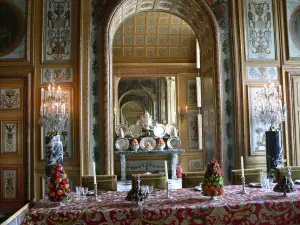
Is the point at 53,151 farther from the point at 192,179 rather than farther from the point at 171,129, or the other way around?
the point at 171,129

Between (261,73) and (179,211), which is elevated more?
(261,73)

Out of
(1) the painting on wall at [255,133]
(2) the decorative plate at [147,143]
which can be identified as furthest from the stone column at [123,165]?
(1) the painting on wall at [255,133]

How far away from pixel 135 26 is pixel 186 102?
316 cm

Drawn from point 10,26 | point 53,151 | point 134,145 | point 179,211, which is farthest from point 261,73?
point 10,26

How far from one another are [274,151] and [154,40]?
238 inches

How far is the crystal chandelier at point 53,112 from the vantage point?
7078mm

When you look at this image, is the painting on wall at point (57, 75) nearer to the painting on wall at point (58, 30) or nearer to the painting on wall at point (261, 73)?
the painting on wall at point (58, 30)

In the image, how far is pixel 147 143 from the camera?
11.9 meters

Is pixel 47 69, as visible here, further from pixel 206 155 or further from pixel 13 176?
pixel 206 155

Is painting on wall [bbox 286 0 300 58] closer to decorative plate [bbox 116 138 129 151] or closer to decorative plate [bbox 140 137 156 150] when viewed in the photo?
decorative plate [bbox 140 137 156 150]

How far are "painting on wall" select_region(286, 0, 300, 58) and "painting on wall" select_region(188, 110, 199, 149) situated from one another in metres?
4.73

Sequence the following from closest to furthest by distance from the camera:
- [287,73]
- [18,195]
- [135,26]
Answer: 1. [18,195]
2. [287,73]
3. [135,26]

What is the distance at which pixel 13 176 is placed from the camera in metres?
7.34

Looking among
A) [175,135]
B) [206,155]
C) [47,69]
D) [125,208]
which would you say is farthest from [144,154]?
[125,208]
